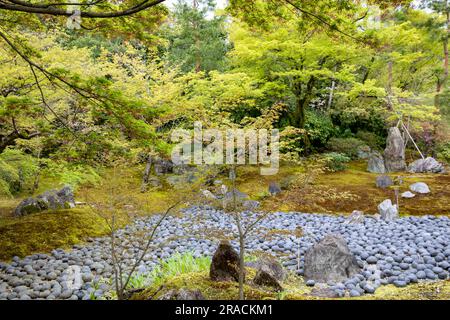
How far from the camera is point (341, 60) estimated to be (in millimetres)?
10477

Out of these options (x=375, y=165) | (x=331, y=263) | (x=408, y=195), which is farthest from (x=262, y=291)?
(x=375, y=165)

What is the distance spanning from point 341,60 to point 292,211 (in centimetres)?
536

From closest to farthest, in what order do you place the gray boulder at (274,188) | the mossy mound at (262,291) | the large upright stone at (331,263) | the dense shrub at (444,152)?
1. the mossy mound at (262,291)
2. the large upright stone at (331,263)
3. the gray boulder at (274,188)
4. the dense shrub at (444,152)

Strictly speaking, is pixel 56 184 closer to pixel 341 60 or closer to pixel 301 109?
pixel 301 109

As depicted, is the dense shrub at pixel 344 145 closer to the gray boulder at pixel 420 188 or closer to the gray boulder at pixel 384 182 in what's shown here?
the gray boulder at pixel 384 182

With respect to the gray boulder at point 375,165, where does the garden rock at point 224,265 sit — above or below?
below

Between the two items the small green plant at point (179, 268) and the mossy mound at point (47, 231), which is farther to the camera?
the mossy mound at point (47, 231)

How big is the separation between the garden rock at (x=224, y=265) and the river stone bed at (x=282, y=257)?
0.16 meters

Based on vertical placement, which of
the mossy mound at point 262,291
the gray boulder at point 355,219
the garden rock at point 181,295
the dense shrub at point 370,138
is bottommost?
the mossy mound at point 262,291

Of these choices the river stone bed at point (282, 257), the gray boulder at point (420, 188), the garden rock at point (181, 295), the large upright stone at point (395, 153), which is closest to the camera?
the garden rock at point (181, 295)

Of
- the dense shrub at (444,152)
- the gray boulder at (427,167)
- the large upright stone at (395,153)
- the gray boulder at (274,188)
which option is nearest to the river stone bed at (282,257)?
the gray boulder at (274,188)

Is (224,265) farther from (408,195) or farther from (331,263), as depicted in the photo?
(408,195)

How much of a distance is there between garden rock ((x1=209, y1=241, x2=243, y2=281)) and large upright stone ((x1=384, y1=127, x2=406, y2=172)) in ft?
35.1

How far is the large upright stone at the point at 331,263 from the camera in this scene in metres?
3.70
